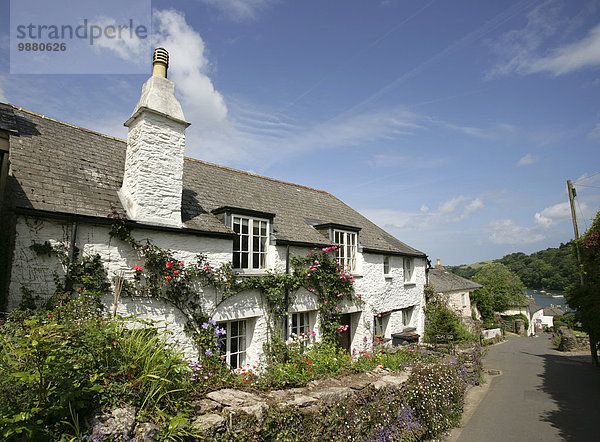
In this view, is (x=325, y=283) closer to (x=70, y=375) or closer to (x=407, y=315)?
(x=407, y=315)

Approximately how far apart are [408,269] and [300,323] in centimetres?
819

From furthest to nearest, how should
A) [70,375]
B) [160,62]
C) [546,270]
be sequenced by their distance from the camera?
[546,270]
[160,62]
[70,375]

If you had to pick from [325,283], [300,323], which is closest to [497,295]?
[325,283]

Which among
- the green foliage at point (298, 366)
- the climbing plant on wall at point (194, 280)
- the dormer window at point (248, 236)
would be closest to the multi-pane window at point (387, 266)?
the climbing plant on wall at point (194, 280)

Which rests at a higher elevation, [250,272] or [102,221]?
[102,221]

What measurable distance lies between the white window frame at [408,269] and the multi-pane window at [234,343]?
996cm

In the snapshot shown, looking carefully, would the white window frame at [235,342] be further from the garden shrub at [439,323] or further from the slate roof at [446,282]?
the slate roof at [446,282]

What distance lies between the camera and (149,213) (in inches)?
303

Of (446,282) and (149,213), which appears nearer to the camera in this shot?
(149,213)

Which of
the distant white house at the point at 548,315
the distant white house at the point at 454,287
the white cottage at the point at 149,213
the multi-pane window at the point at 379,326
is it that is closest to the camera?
the white cottage at the point at 149,213

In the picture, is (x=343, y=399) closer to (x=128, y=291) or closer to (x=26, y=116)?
(x=128, y=291)

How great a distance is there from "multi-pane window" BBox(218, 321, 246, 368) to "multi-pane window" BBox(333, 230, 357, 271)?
483 cm

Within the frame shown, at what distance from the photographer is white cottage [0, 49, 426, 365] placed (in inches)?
242

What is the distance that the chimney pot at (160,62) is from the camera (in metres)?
8.79
